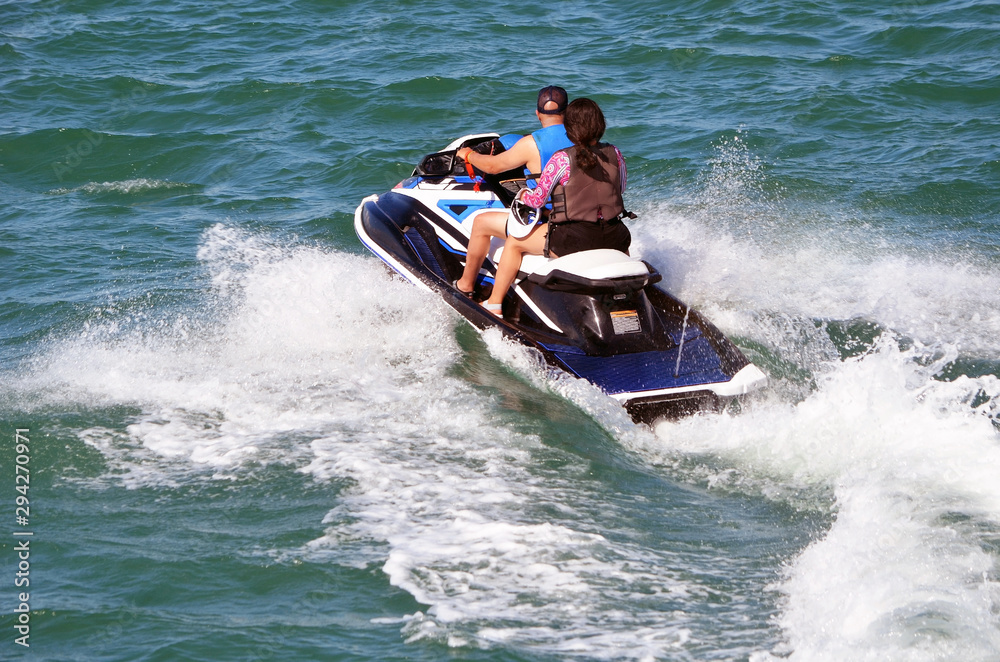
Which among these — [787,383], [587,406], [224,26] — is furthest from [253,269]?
[224,26]

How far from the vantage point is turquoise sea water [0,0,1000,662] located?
3.81 meters

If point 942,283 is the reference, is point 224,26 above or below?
above

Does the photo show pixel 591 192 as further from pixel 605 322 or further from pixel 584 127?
pixel 605 322

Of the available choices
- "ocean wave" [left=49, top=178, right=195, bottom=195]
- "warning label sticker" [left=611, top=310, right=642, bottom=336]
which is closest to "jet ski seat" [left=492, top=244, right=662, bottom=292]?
"warning label sticker" [left=611, top=310, right=642, bottom=336]

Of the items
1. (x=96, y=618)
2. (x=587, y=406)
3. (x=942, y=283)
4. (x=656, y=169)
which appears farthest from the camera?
(x=656, y=169)

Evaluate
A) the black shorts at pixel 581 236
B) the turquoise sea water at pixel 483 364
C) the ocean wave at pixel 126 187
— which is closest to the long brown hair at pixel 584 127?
the black shorts at pixel 581 236

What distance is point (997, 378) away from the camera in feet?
19.9

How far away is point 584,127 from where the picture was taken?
5.67 metres

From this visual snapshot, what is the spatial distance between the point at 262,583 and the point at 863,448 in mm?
2814

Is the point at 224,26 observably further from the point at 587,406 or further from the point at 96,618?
the point at 96,618

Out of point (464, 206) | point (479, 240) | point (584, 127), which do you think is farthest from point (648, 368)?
point (464, 206)

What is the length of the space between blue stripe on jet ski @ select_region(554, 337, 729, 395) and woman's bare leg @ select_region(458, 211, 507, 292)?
1.03 m

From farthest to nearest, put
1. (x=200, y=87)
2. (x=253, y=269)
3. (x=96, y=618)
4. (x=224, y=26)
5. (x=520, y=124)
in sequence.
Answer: (x=224, y=26) → (x=200, y=87) → (x=520, y=124) → (x=253, y=269) → (x=96, y=618)

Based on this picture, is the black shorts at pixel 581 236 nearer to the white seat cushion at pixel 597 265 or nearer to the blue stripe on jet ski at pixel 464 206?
the white seat cushion at pixel 597 265
